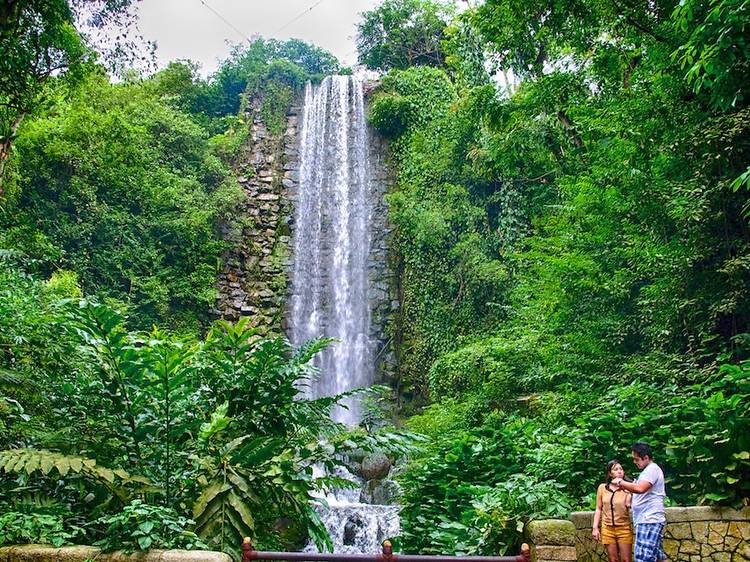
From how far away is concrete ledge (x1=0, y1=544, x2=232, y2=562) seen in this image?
3225 mm

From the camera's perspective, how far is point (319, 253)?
17.1m

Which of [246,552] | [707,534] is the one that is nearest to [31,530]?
[246,552]

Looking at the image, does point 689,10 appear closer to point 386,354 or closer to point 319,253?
point 386,354

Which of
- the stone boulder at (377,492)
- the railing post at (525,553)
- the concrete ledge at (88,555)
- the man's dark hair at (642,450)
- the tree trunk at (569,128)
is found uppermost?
the tree trunk at (569,128)

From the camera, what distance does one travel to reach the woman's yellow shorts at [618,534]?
13.1 ft

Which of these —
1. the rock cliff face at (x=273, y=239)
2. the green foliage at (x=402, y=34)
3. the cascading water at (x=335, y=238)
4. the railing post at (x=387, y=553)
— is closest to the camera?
the railing post at (x=387, y=553)

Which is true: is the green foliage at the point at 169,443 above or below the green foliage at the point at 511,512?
above

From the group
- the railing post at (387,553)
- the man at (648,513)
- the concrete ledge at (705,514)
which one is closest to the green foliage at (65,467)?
the railing post at (387,553)

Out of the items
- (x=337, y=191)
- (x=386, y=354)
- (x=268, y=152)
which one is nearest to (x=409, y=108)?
(x=337, y=191)

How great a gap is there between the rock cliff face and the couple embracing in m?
11.3

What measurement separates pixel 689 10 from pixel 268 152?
15.1 meters

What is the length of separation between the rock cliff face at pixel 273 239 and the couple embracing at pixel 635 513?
11.3 m

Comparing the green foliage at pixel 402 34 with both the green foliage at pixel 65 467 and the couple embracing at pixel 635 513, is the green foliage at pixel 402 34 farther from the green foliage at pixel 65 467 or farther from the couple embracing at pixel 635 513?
the green foliage at pixel 65 467

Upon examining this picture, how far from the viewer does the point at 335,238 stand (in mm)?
17203
